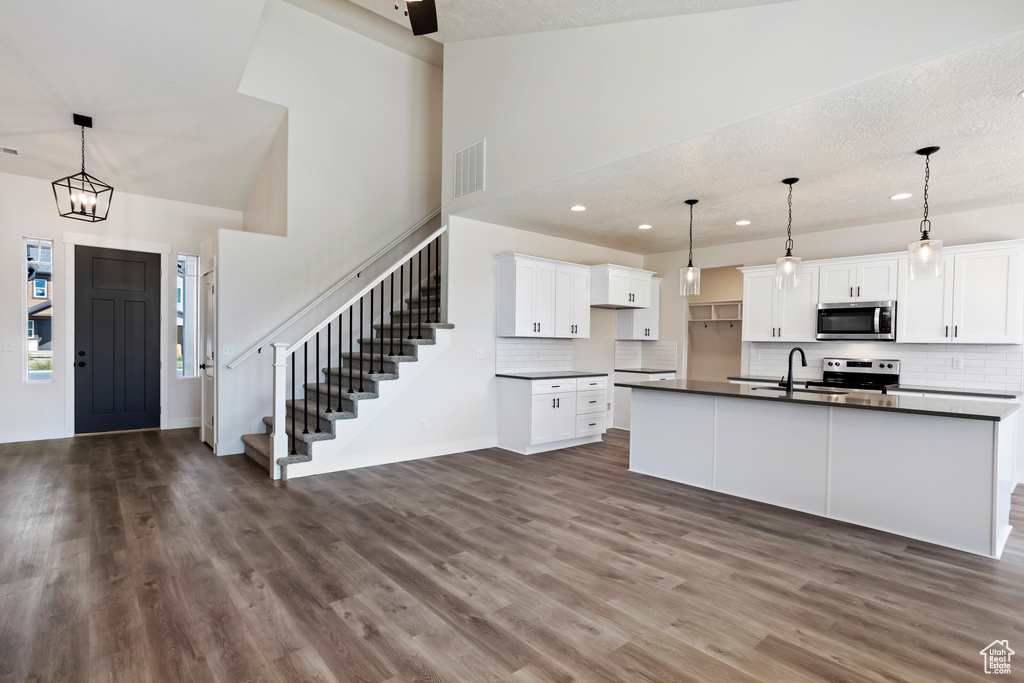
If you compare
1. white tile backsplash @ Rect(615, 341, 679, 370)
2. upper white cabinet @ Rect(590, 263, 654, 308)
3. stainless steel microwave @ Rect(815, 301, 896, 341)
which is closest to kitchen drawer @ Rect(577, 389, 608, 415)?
upper white cabinet @ Rect(590, 263, 654, 308)

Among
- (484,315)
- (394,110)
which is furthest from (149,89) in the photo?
(484,315)

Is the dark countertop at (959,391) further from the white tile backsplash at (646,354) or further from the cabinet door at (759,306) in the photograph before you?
the white tile backsplash at (646,354)

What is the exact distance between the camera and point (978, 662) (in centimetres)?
210

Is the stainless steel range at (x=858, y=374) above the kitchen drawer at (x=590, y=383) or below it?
above

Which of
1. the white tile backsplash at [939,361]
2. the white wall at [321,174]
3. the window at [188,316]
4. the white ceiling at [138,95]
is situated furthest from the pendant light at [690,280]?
the window at [188,316]

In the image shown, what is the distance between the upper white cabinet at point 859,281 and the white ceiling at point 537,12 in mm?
3779

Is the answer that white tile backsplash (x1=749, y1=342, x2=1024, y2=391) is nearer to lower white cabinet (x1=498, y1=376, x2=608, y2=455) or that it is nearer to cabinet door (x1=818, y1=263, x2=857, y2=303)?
cabinet door (x1=818, y1=263, x2=857, y2=303)

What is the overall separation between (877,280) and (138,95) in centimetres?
807

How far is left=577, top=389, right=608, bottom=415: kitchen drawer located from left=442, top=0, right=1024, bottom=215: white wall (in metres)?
2.70

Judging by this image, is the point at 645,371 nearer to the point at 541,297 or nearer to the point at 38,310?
the point at 541,297

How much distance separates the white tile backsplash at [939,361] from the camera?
201 inches

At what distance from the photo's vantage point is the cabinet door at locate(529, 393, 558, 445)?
5.84 m

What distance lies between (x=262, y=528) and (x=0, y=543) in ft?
4.98

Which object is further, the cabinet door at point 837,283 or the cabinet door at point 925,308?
the cabinet door at point 837,283
